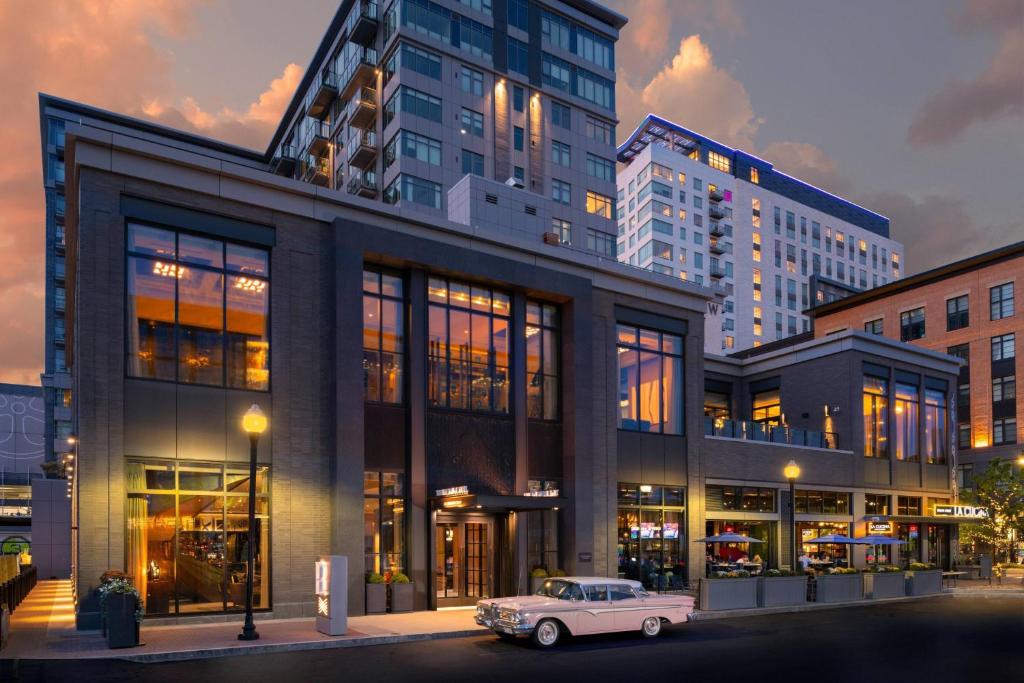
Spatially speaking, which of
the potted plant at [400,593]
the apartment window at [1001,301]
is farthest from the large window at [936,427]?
the potted plant at [400,593]

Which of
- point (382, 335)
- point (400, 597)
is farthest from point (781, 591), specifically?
point (382, 335)

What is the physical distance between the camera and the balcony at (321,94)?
7125cm

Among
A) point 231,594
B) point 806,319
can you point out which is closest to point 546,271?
point 231,594

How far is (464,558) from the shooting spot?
3053 centimetres

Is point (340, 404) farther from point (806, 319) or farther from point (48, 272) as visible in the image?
point (806, 319)

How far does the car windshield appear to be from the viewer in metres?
22.7

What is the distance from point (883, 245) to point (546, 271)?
5150 inches

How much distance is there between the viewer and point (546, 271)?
Result: 109 ft

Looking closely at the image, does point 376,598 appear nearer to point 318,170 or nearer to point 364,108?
point 364,108

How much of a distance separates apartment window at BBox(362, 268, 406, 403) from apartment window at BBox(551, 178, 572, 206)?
4087 centimetres

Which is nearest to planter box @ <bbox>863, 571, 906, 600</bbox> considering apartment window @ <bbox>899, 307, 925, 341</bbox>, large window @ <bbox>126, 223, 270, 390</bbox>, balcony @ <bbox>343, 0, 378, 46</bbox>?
large window @ <bbox>126, 223, 270, 390</bbox>

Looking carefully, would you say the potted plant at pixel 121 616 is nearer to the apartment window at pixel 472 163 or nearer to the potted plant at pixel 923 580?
the potted plant at pixel 923 580

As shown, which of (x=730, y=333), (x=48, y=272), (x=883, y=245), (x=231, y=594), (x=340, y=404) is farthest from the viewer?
(x=883, y=245)

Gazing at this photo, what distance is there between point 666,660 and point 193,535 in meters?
12.9
